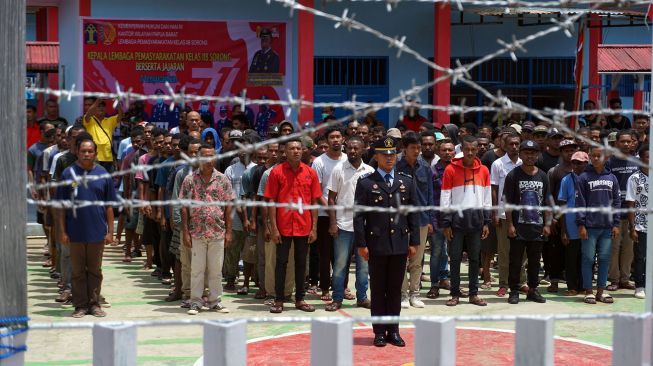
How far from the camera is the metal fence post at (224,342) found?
3535 millimetres

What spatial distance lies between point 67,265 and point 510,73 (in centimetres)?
1220

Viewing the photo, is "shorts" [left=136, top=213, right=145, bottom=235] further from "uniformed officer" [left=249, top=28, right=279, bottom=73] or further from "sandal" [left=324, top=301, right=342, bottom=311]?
"uniformed officer" [left=249, top=28, right=279, bottom=73]

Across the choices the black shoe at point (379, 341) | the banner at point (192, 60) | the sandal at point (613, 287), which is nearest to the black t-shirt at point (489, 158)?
the sandal at point (613, 287)

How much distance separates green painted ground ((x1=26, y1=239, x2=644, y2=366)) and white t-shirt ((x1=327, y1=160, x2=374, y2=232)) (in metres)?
0.91

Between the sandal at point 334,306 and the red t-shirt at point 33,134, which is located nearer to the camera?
the sandal at point 334,306

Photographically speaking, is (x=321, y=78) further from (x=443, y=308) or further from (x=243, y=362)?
(x=243, y=362)

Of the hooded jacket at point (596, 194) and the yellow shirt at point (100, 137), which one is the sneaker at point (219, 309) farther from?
the yellow shirt at point (100, 137)

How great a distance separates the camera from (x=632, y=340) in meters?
3.67

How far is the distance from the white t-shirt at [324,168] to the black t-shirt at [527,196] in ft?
5.83

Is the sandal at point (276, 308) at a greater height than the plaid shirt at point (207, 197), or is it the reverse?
the plaid shirt at point (207, 197)

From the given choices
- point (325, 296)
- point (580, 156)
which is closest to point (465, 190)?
point (580, 156)

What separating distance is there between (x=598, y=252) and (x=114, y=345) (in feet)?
28.4

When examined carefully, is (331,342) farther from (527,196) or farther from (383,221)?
(527,196)

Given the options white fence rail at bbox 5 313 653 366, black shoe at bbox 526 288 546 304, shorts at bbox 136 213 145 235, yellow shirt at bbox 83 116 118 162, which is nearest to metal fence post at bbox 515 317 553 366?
white fence rail at bbox 5 313 653 366
